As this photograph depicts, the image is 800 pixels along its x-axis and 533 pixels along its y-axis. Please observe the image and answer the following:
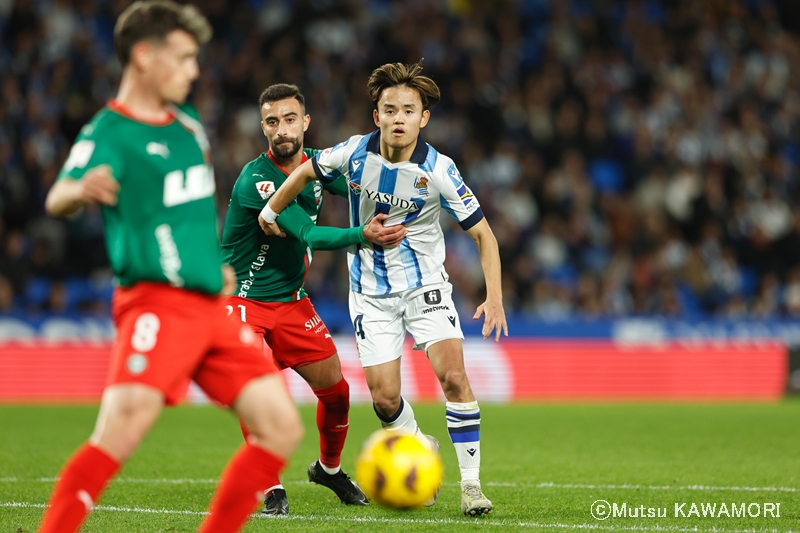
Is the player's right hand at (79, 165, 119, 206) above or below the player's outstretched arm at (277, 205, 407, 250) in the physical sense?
above

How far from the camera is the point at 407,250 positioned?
262 inches

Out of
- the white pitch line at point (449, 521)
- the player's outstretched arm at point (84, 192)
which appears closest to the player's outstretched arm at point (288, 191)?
the white pitch line at point (449, 521)

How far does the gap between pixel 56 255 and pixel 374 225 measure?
11.4 meters

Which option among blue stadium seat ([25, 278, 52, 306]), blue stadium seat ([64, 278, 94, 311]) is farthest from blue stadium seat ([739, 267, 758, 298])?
blue stadium seat ([25, 278, 52, 306])

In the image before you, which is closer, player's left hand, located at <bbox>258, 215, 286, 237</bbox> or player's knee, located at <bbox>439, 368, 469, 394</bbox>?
player's knee, located at <bbox>439, 368, 469, 394</bbox>

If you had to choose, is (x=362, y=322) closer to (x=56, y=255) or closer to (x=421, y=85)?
(x=421, y=85)

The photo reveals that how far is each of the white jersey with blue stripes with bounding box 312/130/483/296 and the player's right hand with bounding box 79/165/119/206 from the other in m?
2.75

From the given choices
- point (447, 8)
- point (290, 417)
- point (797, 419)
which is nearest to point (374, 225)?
point (290, 417)

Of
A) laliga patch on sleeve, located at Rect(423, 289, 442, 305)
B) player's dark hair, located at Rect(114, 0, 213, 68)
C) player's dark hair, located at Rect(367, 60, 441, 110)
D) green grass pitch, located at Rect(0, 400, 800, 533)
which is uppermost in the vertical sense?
player's dark hair, located at Rect(367, 60, 441, 110)

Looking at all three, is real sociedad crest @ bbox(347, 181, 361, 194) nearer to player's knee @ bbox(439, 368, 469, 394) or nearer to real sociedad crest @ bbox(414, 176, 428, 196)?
real sociedad crest @ bbox(414, 176, 428, 196)

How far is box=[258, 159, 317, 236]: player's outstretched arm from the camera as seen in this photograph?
21.4 ft

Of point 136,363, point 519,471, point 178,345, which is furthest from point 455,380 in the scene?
point 136,363

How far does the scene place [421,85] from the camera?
6.45m

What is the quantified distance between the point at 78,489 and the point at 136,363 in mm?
514
